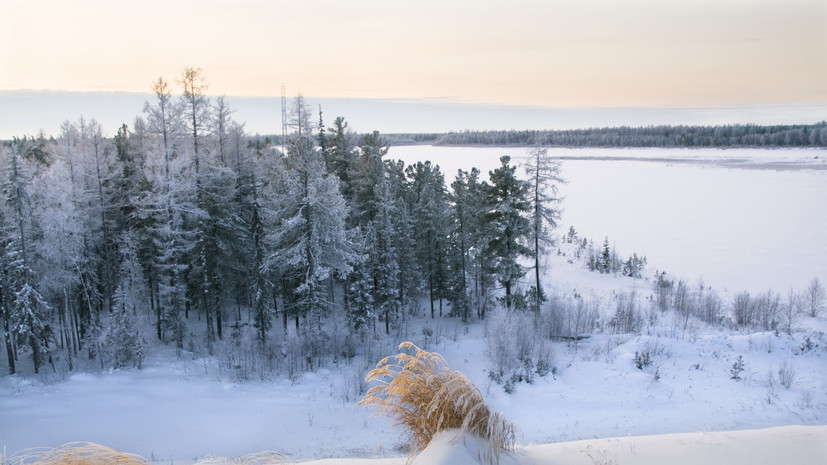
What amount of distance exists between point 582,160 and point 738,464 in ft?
441

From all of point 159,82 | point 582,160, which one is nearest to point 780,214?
point 159,82

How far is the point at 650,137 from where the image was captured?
15562cm

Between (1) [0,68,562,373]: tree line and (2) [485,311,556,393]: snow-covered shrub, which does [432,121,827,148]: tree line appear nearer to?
(1) [0,68,562,373]: tree line

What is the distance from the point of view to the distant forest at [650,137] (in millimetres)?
104062

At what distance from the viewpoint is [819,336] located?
1864 centimetres

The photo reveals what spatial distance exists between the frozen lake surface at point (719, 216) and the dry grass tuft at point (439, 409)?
34.8 meters

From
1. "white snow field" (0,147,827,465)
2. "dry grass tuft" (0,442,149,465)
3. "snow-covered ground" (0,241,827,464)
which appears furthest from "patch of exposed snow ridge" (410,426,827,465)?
"snow-covered ground" (0,241,827,464)

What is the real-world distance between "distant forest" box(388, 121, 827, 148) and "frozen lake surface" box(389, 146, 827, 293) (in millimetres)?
5577

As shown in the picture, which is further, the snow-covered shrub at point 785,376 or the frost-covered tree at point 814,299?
the frost-covered tree at point 814,299

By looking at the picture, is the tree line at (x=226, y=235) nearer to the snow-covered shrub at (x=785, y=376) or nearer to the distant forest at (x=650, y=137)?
the snow-covered shrub at (x=785, y=376)

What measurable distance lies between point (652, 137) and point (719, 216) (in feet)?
378

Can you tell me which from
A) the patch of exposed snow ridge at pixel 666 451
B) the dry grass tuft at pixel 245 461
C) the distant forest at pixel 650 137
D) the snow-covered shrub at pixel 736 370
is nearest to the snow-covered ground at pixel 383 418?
the snow-covered shrub at pixel 736 370

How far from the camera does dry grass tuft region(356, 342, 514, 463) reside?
5500 mm

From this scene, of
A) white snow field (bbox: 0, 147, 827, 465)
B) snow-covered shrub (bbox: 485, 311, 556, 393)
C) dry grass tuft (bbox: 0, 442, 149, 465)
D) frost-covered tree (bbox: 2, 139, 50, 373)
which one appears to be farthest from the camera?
frost-covered tree (bbox: 2, 139, 50, 373)
